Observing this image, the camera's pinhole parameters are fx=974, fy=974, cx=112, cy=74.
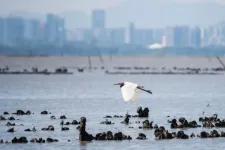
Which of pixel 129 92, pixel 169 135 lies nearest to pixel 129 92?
pixel 129 92

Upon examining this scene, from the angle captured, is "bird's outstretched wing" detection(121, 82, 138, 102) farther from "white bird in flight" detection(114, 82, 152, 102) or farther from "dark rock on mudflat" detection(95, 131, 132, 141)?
"dark rock on mudflat" detection(95, 131, 132, 141)

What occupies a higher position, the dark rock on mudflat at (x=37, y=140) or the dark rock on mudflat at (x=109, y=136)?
the dark rock on mudflat at (x=109, y=136)

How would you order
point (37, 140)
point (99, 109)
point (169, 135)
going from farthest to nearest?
point (99, 109), point (169, 135), point (37, 140)

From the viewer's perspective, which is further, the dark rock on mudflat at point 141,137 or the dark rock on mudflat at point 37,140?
the dark rock on mudflat at point 141,137

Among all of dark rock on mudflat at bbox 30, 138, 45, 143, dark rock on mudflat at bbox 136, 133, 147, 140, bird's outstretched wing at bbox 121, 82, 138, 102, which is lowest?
dark rock on mudflat at bbox 30, 138, 45, 143

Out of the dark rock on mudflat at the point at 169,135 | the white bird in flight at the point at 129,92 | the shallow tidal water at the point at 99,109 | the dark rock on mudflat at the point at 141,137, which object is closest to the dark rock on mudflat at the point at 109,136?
the shallow tidal water at the point at 99,109

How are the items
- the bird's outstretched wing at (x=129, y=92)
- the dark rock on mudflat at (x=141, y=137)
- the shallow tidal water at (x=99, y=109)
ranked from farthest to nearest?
the dark rock on mudflat at (x=141, y=137) → the shallow tidal water at (x=99, y=109) → the bird's outstretched wing at (x=129, y=92)

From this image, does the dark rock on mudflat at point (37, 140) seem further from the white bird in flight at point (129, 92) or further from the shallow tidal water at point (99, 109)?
the white bird in flight at point (129, 92)

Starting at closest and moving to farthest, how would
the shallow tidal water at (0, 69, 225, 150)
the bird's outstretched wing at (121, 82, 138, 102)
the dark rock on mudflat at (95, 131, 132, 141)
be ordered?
the bird's outstretched wing at (121, 82, 138, 102) → the shallow tidal water at (0, 69, 225, 150) → the dark rock on mudflat at (95, 131, 132, 141)

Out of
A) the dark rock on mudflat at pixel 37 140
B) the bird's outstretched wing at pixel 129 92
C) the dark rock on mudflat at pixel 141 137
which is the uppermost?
the bird's outstretched wing at pixel 129 92

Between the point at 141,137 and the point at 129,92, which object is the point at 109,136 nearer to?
the point at 141,137

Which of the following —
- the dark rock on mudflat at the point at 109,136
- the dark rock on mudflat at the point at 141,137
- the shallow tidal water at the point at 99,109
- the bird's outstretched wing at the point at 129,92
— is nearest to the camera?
the bird's outstretched wing at the point at 129,92

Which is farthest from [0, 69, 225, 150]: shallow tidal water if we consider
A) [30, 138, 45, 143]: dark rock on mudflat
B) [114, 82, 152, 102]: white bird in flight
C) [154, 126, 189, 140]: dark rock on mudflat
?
[114, 82, 152, 102]: white bird in flight

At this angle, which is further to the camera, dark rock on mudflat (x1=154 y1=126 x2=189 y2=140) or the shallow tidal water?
dark rock on mudflat (x1=154 y1=126 x2=189 y2=140)
